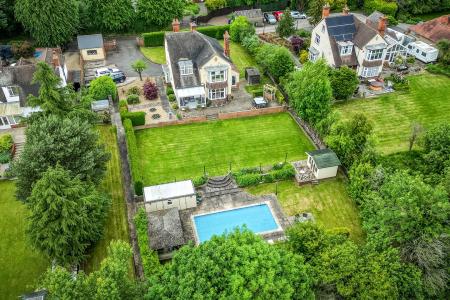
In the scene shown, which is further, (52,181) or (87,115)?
(87,115)

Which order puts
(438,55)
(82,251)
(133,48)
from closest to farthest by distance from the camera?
(82,251) < (438,55) < (133,48)

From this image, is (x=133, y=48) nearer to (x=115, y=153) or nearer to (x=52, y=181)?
(x=115, y=153)

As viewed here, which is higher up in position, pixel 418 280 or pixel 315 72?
pixel 315 72

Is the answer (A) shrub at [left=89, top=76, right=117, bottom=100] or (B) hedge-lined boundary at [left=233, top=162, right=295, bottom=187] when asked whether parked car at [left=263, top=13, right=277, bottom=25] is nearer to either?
(A) shrub at [left=89, top=76, right=117, bottom=100]

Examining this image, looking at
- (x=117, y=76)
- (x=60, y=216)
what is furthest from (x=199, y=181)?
(x=117, y=76)

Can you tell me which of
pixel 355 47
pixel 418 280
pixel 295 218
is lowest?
pixel 295 218

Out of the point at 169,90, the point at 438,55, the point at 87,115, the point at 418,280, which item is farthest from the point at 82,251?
the point at 438,55
